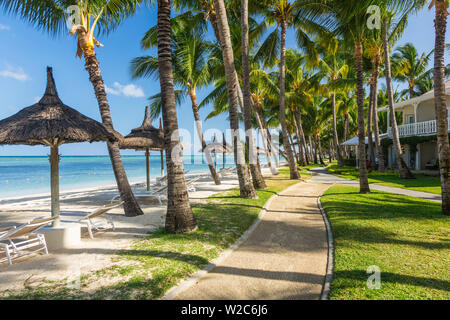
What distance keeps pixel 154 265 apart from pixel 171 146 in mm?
2525

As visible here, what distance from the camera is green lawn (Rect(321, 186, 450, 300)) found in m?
3.12

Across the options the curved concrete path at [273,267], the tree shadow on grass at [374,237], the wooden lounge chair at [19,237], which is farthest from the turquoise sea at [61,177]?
the tree shadow on grass at [374,237]

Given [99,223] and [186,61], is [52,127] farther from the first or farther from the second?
[186,61]

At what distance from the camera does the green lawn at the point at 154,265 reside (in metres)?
3.14

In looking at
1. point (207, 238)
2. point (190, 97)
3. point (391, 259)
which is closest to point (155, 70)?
point (190, 97)

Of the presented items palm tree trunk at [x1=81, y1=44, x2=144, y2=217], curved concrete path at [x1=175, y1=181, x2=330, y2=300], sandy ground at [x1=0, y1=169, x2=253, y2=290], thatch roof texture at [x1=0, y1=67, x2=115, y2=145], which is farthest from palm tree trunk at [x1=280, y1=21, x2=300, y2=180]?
thatch roof texture at [x1=0, y1=67, x2=115, y2=145]

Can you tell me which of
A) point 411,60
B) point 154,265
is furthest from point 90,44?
point 411,60

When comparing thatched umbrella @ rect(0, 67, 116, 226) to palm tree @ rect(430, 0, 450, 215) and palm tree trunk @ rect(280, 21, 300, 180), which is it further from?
palm tree trunk @ rect(280, 21, 300, 180)

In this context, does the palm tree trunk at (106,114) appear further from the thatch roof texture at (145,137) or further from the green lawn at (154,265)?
the thatch roof texture at (145,137)

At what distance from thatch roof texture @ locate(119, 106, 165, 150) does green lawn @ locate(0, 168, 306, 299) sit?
632 cm

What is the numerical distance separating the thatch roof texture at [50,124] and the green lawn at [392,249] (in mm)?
5442

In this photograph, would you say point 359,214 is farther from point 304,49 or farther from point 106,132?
point 304,49

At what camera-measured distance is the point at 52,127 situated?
512 cm

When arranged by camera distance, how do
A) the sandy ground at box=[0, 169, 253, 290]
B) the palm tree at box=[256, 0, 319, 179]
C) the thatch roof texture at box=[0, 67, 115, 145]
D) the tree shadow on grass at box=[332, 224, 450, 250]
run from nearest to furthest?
1. the sandy ground at box=[0, 169, 253, 290]
2. the tree shadow on grass at box=[332, 224, 450, 250]
3. the thatch roof texture at box=[0, 67, 115, 145]
4. the palm tree at box=[256, 0, 319, 179]
